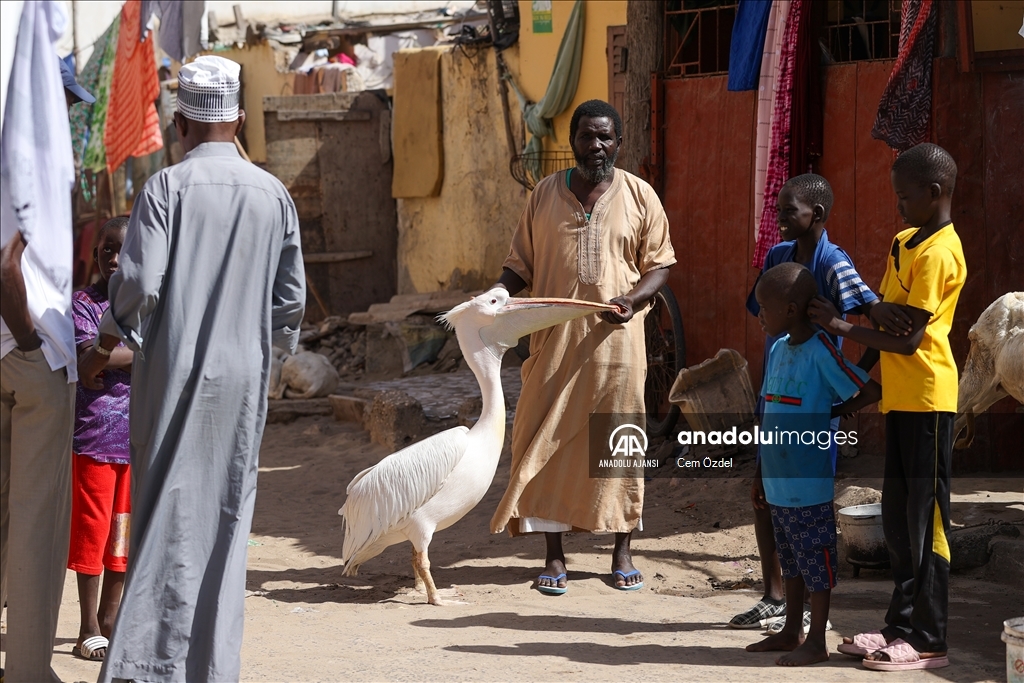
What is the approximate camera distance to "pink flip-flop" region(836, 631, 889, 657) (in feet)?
13.5

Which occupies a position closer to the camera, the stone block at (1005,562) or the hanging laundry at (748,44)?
the stone block at (1005,562)

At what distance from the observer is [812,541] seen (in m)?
4.05

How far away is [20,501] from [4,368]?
1.42 ft

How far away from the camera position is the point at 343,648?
4492 millimetres

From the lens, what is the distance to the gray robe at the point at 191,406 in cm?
345

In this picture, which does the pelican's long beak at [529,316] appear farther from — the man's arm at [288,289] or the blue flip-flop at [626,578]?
the man's arm at [288,289]

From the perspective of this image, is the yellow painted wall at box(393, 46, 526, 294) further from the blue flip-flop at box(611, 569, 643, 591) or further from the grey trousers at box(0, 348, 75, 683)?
the grey trousers at box(0, 348, 75, 683)

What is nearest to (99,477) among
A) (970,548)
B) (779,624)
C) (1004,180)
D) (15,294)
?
(15,294)

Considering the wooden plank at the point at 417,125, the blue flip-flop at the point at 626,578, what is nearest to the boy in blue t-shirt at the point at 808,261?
the blue flip-flop at the point at 626,578

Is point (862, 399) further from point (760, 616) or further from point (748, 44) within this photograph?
point (748, 44)

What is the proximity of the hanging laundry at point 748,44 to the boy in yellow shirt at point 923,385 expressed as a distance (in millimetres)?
3766

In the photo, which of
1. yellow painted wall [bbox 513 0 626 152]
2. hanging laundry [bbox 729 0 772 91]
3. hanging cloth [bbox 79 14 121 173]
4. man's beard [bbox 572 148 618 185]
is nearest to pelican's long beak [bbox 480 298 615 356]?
man's beard [bbox 572 148 618 185]

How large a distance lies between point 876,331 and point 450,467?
2032mm

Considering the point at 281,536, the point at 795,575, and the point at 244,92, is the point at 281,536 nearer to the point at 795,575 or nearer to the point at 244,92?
the point at 795,575
